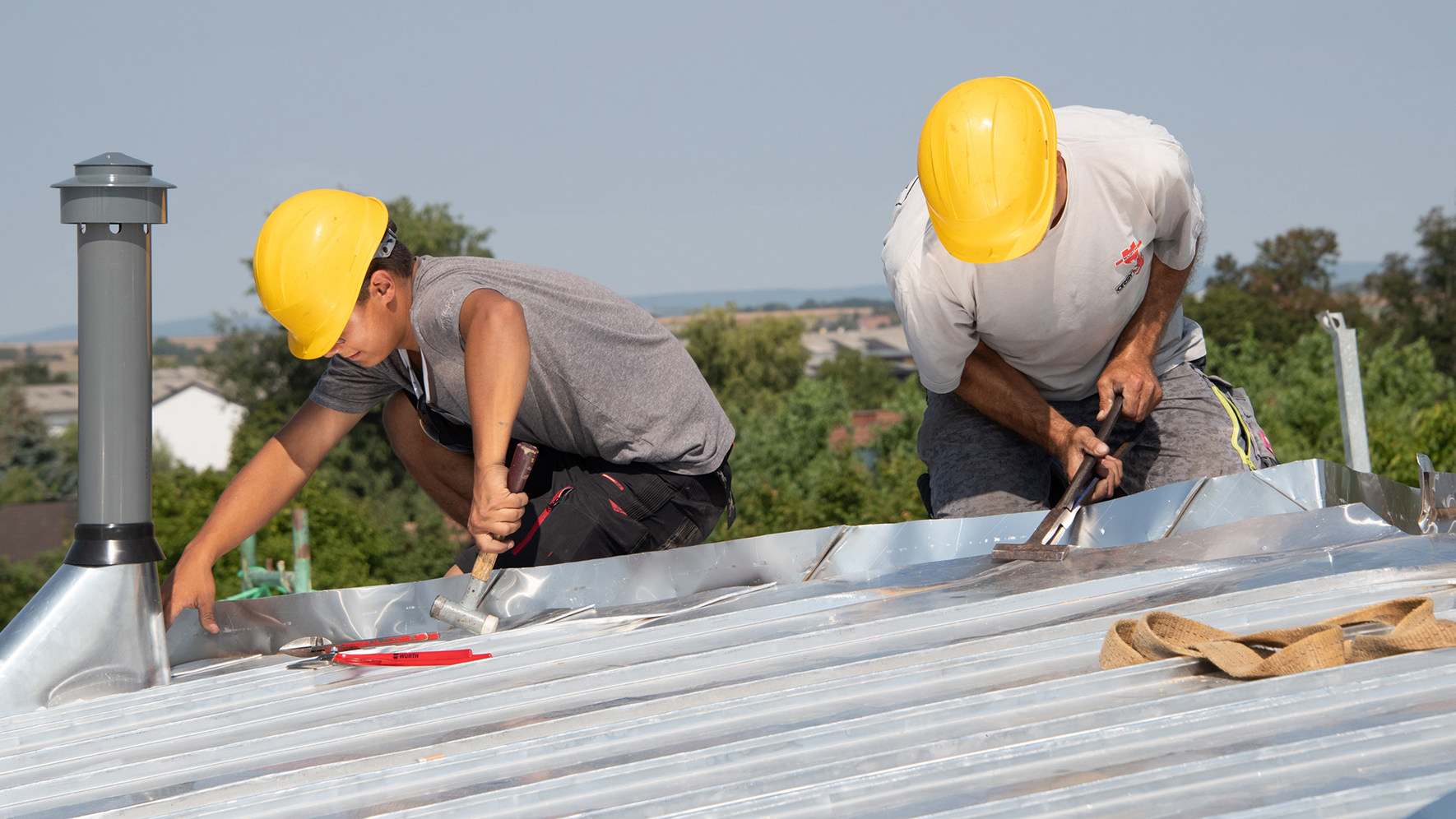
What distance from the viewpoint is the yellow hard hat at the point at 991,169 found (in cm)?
316

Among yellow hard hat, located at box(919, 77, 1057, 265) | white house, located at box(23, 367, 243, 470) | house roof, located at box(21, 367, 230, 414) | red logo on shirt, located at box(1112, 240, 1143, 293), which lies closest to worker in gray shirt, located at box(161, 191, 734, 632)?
yellow hard hat, located at box(919, 77, 1057, 265)

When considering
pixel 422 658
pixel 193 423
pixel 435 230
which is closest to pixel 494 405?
pixel 422 658

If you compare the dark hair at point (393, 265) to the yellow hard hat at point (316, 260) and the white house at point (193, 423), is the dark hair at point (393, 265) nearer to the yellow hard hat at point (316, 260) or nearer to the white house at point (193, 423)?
the yellow hard hat at point (316, 260)

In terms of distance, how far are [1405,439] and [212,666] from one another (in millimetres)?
17163

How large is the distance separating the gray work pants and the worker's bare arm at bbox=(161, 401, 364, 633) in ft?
6.01

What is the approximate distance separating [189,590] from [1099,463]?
2412mm

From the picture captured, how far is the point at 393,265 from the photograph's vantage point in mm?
3160

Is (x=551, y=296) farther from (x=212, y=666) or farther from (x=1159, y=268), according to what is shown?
(x=1159, y=268)

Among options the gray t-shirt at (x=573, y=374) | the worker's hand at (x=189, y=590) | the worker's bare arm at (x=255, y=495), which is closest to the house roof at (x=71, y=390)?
the worker's bare arm at (x=255, y=495)

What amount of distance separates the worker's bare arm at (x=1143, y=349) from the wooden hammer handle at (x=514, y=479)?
1645 millimetres

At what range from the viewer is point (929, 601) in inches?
96.7

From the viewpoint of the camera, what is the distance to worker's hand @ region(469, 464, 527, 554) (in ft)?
9.45

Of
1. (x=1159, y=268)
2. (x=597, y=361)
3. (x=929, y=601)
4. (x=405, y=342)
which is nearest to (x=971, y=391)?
(x=1159, y=268)

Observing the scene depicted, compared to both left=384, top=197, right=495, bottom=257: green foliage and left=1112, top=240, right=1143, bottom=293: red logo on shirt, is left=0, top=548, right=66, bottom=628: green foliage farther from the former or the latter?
left=1112, top=240, right=1143, bottom=293: red logo on shirt
